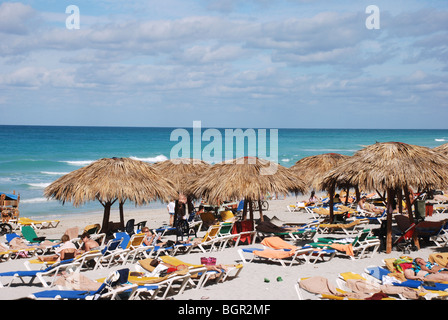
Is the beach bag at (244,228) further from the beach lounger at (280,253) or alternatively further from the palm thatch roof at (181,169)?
the palm thatch roof at (181,169)

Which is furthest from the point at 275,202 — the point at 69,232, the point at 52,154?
the point at 52,154

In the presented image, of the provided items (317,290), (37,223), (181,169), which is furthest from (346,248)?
(37,223)

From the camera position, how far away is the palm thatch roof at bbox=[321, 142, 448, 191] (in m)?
9.96

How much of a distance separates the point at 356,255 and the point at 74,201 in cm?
664

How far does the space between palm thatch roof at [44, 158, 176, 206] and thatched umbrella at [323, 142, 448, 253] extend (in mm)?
4686

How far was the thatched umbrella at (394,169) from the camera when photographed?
9.97m

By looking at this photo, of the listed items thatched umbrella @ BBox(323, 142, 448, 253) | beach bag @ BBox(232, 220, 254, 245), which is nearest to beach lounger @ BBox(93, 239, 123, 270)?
beach bag @ BBox(232, 220, 254, 245)

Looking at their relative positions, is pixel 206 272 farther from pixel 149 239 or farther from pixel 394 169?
pixel 394 169

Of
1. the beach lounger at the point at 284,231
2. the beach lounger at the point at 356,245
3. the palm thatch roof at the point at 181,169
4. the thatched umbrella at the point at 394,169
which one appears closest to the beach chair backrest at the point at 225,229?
the beach lounger at the point at 284,231

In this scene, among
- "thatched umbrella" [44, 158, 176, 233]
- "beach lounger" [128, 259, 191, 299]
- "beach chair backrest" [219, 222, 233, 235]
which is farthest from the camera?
"thatched umbrella" [44, 158, 176, 233]

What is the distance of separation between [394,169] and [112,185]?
6.52 meters

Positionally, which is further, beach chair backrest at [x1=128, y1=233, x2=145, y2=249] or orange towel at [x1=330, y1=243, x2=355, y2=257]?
beach chair backrest at [x1=128, y1=233, x2=145, y2=249]

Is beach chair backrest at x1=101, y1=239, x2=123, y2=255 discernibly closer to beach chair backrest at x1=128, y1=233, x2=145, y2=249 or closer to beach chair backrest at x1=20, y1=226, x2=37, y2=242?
beach chair backrest at x1=128, y1=233, x2=145, y2=249

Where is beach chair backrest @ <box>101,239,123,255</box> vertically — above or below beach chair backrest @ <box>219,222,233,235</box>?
below
